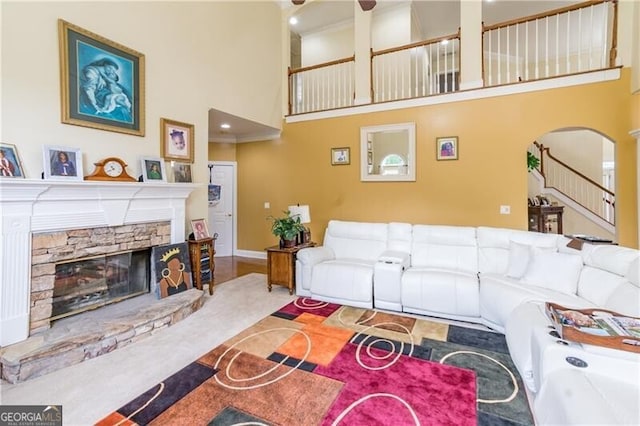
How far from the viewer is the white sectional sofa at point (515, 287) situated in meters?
1.32

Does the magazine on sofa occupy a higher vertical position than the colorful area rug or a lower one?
higher

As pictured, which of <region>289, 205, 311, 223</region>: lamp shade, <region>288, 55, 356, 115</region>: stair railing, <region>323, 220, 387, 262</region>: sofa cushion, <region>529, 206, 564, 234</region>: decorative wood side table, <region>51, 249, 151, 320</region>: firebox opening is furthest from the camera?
<region>288, 55, 356, 115</region>: stair railing

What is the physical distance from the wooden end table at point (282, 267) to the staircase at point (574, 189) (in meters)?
5.65

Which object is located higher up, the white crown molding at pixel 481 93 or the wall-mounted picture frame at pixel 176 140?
the white crown molding at pixel 481 93

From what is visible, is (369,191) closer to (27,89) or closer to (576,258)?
(576,258)

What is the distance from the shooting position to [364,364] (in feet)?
7.47

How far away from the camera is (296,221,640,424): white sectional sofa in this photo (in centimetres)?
132

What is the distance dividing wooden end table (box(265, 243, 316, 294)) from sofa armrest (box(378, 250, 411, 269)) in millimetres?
1171

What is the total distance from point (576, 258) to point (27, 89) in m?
5.07

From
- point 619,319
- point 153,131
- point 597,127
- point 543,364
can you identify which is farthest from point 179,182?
point 597,127

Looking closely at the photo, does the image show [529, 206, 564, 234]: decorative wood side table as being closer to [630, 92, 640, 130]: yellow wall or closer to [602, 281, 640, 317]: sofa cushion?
[630, 92, 640, 130]: yellow wall

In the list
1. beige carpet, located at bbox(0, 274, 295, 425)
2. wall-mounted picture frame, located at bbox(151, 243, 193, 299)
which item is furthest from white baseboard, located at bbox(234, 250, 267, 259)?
beige carpet, located at bbox(0, 274, 295, 425)

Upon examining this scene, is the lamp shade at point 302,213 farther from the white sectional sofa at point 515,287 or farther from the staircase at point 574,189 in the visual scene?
the staircase at point 574,189
